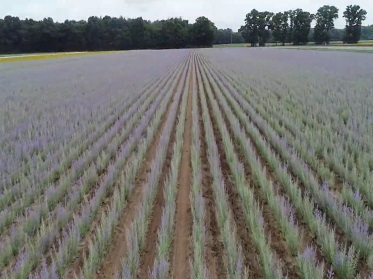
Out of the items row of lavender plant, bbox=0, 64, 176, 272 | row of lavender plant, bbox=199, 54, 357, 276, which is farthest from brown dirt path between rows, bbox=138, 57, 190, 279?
row of lavender plant, bbox=199, 54, 357, 276

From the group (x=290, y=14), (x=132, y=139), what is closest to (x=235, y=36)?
(x=290, y=14)

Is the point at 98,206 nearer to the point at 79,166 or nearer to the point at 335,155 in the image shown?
the point at 79,166

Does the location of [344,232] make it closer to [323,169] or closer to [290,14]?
[323,169]

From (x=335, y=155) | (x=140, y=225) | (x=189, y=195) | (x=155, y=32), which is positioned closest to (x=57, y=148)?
(x=189, y=195)

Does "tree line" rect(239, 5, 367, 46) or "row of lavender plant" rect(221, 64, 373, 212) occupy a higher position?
"tree line" rect(239, 5, 367, 46)

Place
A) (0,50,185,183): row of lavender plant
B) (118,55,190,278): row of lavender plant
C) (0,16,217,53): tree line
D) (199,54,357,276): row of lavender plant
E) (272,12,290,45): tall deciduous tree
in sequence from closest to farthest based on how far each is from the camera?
1. (199,54,357,276): row of lavender plant
2. (118,55,190,278): row of lavender plant
3. (0,50,185,183): row of lavender plant
4. (0,16,217,53): tree line
5. (272,12,290,45): tall deciduous tree

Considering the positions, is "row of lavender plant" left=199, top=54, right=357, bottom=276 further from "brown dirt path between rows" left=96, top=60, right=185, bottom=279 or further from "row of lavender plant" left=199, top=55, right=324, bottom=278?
"brown dirt path between rows" left=96, top=60, right=185, bottom=279

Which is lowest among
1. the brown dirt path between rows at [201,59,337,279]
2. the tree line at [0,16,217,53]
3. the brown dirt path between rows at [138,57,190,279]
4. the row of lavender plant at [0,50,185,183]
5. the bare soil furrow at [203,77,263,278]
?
the brown dirt path between rows at [138,57,190,279]
